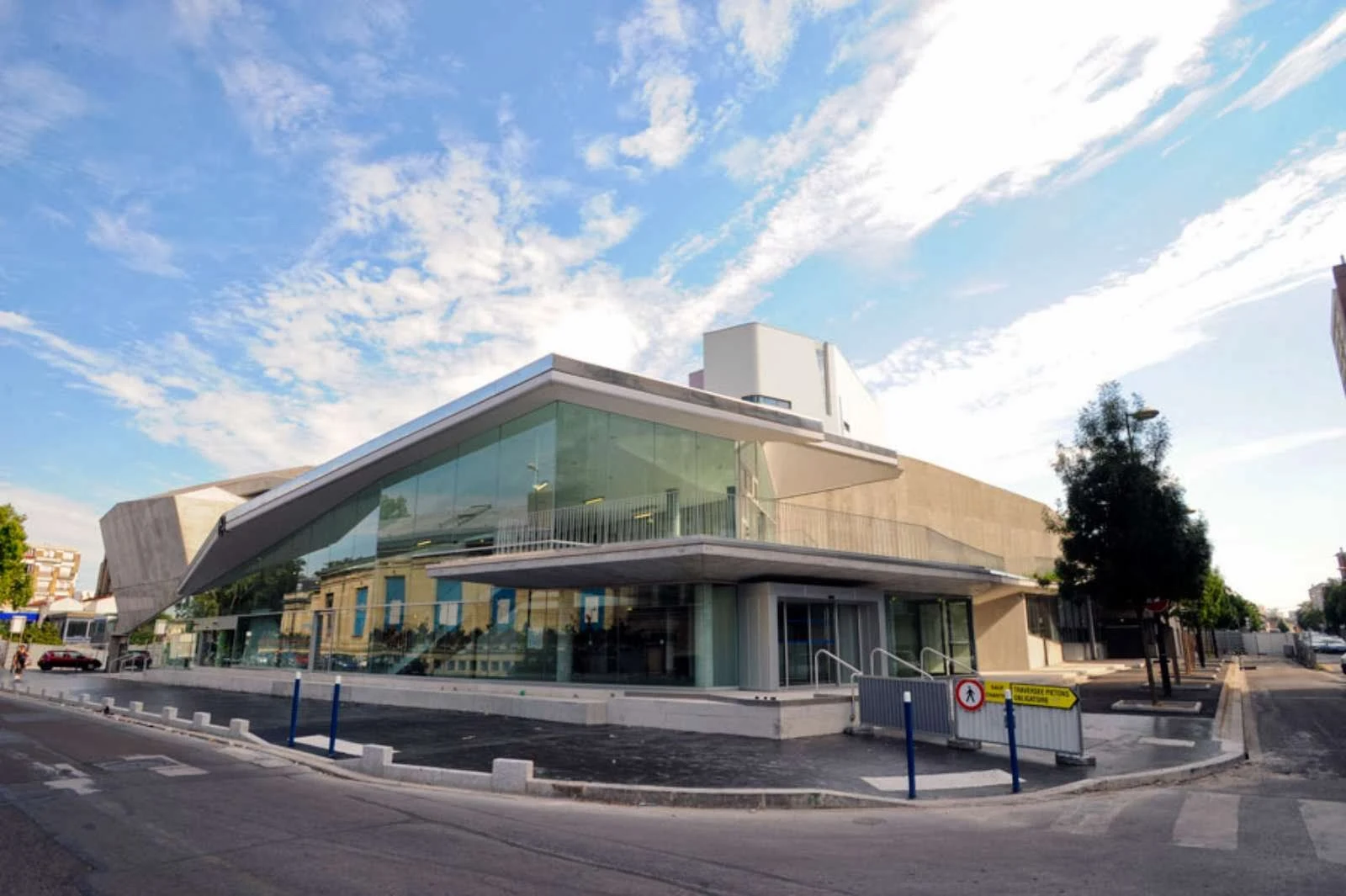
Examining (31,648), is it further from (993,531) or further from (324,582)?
(993,531)

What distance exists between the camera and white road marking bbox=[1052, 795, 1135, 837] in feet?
25.4

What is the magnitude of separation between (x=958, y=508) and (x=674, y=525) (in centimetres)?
2714

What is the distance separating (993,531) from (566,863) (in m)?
42.3

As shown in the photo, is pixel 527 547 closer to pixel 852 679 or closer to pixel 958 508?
pixel 852 679

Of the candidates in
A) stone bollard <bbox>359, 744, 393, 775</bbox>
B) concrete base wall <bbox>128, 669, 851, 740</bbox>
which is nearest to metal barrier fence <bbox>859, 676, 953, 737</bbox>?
concrete base wall <bbox>128, 669, 851, 740</bbox>

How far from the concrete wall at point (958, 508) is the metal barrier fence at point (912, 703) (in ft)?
55.7

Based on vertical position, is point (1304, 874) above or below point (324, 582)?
below

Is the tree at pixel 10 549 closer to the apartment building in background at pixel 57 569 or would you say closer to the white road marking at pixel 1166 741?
the white road marking at pixel 1166 741

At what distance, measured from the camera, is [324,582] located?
29.0m

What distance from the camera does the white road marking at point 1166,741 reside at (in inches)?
534

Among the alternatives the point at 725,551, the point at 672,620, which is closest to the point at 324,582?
the point at 672,620

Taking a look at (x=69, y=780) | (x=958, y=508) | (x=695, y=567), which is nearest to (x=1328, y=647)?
(x=958, y=508)

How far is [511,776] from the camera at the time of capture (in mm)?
9742

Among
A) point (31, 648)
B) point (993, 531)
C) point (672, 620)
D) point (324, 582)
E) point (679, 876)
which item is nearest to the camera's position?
point (679, 876)
